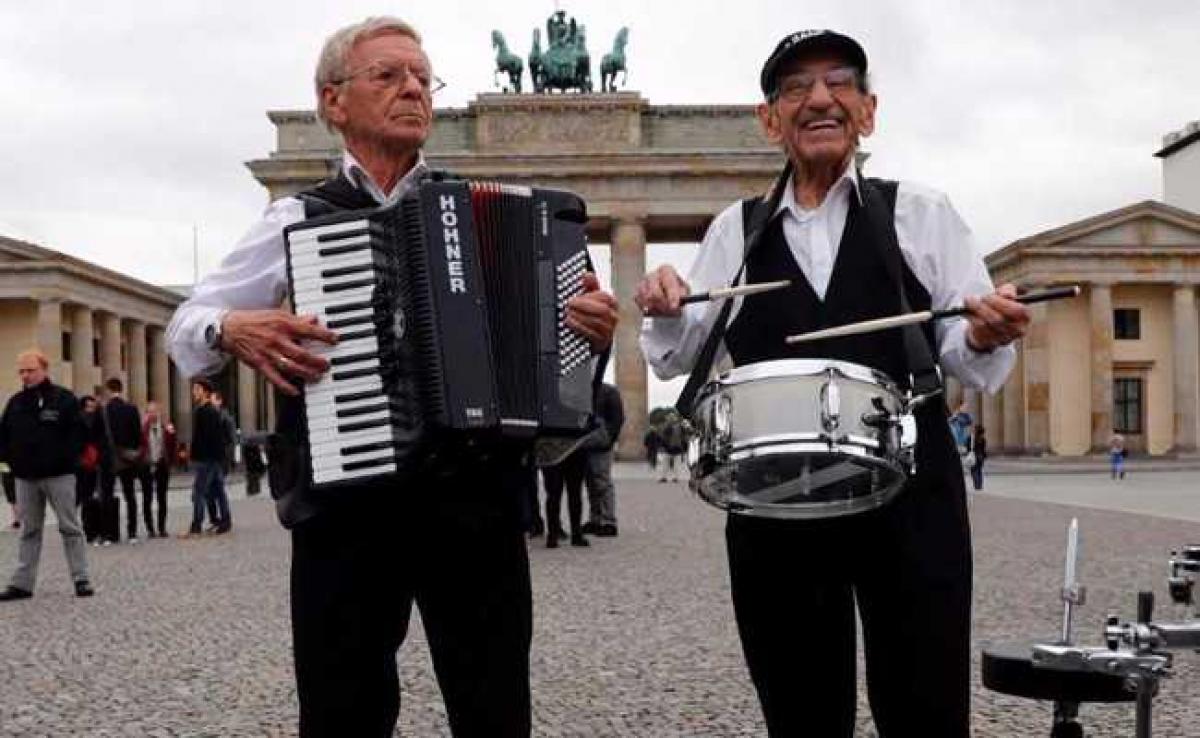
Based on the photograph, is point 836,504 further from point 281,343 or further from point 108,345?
point 108,345

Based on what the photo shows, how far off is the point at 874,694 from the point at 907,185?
1.14 metres

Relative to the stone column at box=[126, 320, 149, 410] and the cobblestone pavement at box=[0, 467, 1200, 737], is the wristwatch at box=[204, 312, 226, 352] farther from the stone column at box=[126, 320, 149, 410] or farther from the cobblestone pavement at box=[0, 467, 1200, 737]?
the stone column at box=[126, 320, 149, 410]

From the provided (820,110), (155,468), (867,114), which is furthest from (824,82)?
(155,468)

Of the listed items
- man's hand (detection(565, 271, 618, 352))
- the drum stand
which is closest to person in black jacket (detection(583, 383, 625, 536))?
the drum stand

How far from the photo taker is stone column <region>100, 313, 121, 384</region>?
58312mm

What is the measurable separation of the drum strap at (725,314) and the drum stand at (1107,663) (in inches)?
41.8

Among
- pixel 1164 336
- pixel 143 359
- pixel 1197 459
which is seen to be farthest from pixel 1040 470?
pixel 143 359

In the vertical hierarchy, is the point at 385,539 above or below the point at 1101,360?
above

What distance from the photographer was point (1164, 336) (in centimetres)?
5678

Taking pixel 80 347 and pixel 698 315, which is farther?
pixel 80 347

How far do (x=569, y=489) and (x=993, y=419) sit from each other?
46.9 metres

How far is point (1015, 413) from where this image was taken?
184ft

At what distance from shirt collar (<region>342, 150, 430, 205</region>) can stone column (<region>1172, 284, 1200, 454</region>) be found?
5474cm

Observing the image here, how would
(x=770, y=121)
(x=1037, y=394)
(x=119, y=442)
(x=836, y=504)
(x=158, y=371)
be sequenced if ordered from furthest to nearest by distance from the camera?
(x=158, y=371)
(x=1037, y=394)
(x=119, y=442)
(x=770, y=121)
(x=836, y=504)
